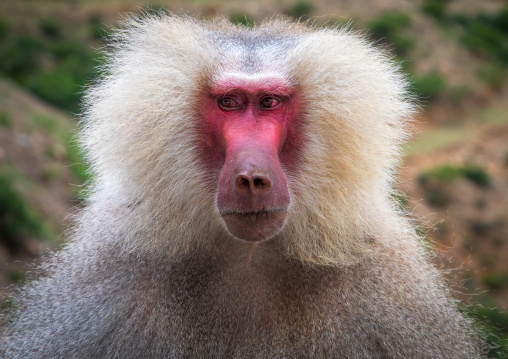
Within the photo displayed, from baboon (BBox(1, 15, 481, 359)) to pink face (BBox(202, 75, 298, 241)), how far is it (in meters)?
0.01

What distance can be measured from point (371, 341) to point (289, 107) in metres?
1.33

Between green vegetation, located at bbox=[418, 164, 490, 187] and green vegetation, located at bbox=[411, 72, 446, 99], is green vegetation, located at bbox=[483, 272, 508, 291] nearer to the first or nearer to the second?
green vegetation, located at bbox=[418, 164, 490, 187]

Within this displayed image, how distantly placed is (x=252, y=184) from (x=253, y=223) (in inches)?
9.4

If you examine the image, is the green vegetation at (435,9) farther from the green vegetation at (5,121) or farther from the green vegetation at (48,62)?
the green vegetation at (5,121)

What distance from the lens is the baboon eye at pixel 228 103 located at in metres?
3.40

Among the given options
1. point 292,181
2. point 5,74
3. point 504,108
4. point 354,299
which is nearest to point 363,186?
point 292,181

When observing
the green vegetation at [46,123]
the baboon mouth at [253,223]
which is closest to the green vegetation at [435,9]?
the green vegetation at [46,123]

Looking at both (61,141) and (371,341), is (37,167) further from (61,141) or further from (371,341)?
(371,341)

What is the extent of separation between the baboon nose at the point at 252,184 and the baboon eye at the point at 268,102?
54 cm

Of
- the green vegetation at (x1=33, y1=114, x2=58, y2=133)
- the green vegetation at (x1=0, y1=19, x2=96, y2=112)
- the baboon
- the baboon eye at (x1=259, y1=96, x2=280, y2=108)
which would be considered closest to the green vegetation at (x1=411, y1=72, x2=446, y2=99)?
the green vegetation at (x1=0, y1=19, x2=96, y2=112)

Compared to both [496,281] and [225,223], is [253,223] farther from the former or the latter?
[496,281]

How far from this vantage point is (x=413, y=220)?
13.7 ft

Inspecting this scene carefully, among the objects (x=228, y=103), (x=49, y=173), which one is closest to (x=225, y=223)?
(x=228, y=103)

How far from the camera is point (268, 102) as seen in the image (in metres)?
3.40
